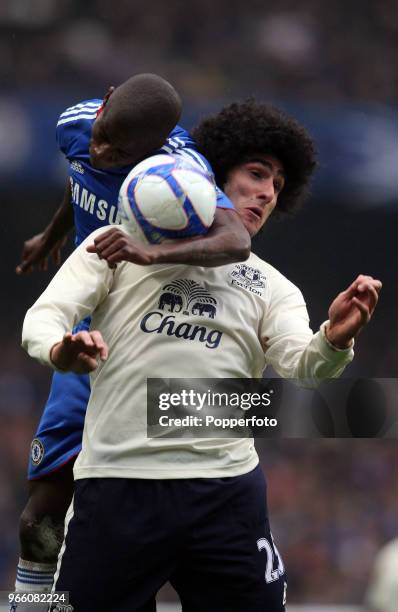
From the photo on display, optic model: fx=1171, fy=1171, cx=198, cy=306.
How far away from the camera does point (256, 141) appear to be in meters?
3.29

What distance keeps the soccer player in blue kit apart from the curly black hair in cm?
10

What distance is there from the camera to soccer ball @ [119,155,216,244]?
271cm

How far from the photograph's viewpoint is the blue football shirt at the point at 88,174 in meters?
3.28

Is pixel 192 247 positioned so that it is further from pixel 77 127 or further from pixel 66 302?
pixel 77 127

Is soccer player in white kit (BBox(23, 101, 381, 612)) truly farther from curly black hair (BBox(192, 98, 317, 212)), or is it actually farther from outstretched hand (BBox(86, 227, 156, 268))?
curly black hair (BBox(192, 98, 317, 212))

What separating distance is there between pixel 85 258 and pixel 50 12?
5.57 m

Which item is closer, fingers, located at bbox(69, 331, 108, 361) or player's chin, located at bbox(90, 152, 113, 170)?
fingers, located at bbox(69, 331, 108, 361)

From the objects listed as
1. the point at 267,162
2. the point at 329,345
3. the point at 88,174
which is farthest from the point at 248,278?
the point at 88,174

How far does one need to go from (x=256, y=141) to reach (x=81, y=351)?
42.3 inches

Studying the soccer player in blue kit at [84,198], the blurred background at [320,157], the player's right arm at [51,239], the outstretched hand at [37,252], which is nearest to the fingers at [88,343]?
the soccer player in blue kit at [84,198]

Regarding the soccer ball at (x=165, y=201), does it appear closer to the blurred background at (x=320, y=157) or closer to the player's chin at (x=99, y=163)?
the player's chin at (x=99, y=163)

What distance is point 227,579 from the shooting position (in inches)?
108

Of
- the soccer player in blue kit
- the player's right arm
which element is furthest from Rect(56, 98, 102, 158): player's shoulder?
the player's right arm

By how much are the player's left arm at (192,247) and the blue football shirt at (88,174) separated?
393 millimetres
